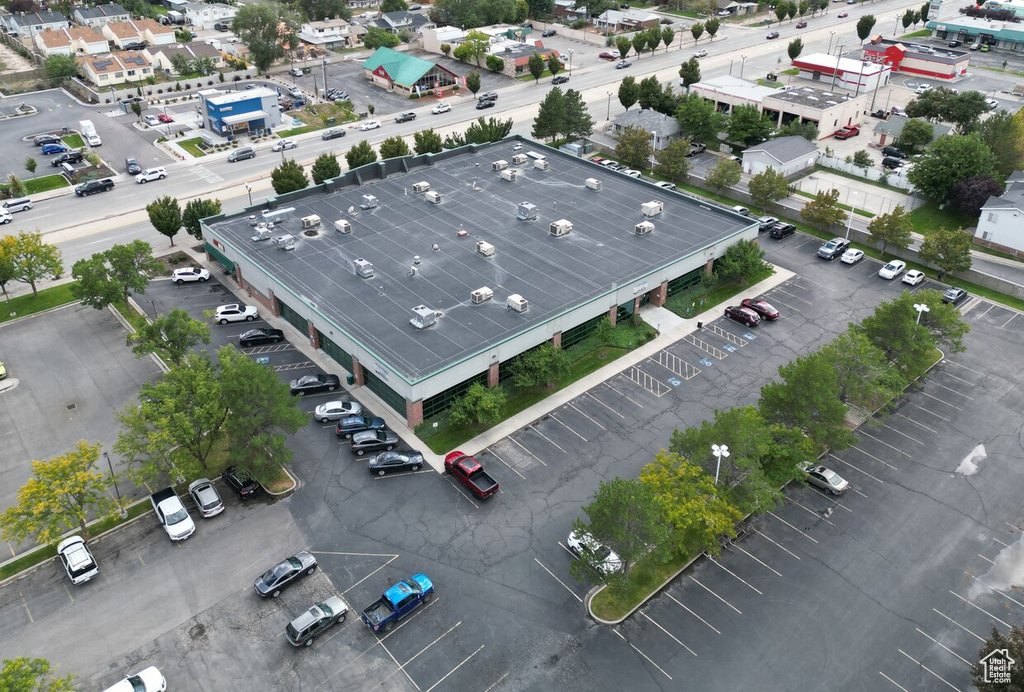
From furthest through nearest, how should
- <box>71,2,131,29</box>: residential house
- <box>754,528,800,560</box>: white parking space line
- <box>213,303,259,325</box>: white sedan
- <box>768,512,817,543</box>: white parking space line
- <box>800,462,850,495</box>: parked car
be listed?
1. <box>71,2,131,29</box>: residential house
2. <box>213,303,259,325</box>: white sedan
3. <box>800,462,850,495</box>: parked car
4. <box>768,512,817,543</box>: white parking space line
5. <box>754,528,800,560</box>: white parking space line

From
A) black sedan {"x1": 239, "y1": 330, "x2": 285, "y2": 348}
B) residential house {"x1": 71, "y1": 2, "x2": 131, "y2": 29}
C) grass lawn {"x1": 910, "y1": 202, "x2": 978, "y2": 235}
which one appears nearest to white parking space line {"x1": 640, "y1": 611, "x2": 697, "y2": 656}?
black sedan {"x1": 239, "y1": 330, "x2": 285, "y2": 348}

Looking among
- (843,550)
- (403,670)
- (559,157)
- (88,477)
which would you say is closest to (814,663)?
(843,550)

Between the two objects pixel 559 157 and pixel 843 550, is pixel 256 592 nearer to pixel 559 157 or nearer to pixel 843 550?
pixel 843 550

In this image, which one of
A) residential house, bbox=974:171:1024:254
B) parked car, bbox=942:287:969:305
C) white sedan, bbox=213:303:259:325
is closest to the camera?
white sedan, bbox=213:303:259:325

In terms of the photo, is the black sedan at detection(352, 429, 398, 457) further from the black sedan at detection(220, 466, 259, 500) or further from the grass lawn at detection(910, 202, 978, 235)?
the grass lawn at detection(910, 202, 978, 235)

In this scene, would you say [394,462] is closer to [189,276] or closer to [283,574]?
[283,574]

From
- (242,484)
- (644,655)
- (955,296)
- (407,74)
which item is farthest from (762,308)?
(407,74)

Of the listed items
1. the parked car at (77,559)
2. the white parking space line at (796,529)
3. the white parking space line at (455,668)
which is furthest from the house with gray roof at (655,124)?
the parked car at (77,559)
